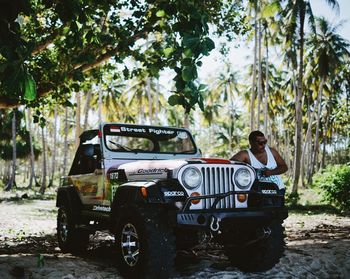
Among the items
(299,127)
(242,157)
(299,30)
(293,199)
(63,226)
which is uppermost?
(299,30)

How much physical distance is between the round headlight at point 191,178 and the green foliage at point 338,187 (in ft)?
46.8

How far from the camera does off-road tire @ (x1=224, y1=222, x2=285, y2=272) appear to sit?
5.27 metres

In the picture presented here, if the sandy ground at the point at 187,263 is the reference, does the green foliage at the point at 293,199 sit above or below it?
below

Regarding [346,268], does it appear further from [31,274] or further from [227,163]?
[31,274]

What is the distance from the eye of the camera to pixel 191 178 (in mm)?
4836

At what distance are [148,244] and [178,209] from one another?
496mm

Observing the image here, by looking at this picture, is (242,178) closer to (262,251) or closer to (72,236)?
(262,251)

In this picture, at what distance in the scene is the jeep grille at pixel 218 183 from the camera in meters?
4.91

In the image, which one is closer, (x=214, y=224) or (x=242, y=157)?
(x=214, y=224)

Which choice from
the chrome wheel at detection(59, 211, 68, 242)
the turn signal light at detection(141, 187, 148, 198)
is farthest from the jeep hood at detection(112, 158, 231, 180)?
the chrome wheel at detection(59, 211, 68, 242)

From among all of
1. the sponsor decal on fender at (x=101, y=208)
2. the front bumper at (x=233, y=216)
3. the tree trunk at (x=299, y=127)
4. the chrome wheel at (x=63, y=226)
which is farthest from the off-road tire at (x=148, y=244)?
the tree trunk at (x=299, y=127)

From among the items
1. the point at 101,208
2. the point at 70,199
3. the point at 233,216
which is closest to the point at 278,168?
the point at 233,216

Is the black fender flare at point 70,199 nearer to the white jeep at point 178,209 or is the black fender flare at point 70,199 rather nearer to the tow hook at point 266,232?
the white jeep at point 178,209

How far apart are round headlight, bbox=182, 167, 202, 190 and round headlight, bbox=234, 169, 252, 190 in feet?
1.67
